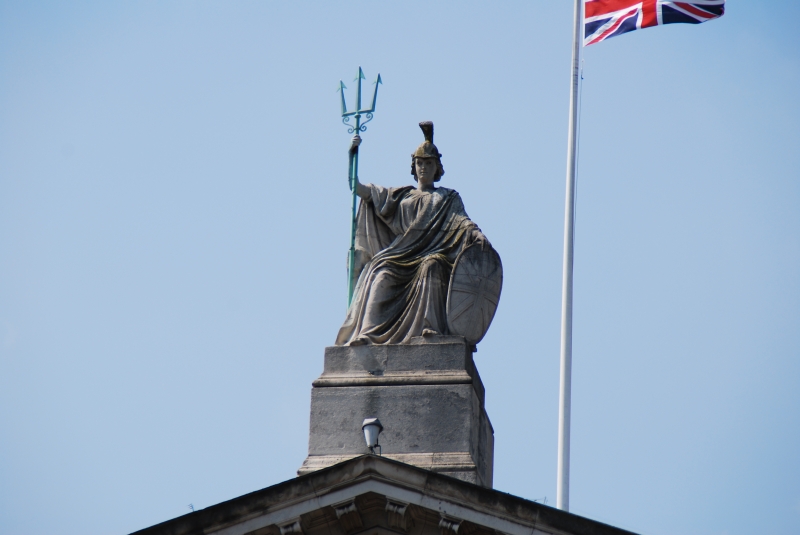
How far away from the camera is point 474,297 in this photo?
30.5 metres

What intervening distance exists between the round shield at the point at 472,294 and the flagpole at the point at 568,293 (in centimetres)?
382

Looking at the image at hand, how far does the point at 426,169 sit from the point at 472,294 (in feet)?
9.21

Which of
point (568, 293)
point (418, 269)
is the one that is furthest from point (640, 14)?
point (418, 269)

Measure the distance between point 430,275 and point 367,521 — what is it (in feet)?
16.6

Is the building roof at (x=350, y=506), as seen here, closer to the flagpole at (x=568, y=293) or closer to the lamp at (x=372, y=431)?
the lamp at (x=372, y=431)

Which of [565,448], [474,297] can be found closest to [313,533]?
[474,297]

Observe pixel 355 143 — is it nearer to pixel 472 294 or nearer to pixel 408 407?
pixel 472 294

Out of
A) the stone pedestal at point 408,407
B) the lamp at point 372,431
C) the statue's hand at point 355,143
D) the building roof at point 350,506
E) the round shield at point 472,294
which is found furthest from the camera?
the statue's hand at point 355,143

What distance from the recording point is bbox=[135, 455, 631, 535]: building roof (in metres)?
26.6

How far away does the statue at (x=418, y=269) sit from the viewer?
100 ft

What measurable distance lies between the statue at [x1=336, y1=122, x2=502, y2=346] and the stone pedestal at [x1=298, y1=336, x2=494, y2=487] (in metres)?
0.39

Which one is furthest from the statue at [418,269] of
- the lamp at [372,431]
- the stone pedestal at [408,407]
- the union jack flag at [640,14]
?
the union jack flag at [640,14]

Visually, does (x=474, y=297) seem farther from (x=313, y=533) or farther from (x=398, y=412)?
(x=313, y=533)

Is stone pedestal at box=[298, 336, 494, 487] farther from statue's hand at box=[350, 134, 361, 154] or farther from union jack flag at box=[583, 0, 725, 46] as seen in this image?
union jack flag at box=[583, 0, 725, 46]
